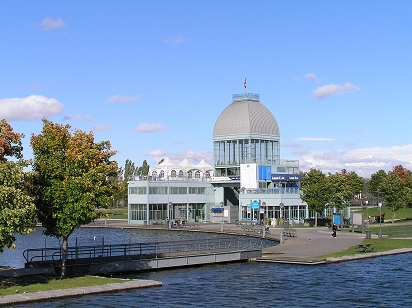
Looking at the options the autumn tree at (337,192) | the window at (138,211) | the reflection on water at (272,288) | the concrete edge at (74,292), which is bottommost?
the reflection on water at (272,288)

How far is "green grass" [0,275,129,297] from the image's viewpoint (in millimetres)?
36656

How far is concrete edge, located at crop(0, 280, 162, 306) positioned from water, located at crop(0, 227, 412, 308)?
43cm

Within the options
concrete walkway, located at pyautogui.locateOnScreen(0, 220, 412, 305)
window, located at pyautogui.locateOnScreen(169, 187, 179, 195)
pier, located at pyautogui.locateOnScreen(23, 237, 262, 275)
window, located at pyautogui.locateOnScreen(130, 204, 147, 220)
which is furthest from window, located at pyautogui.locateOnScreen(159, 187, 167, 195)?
pier, located at pyautogui.locateOnScreen(23, 237, 262, 275)

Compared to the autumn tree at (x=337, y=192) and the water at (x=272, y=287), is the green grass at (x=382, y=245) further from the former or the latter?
the autumn tree at (x=337, y=192)

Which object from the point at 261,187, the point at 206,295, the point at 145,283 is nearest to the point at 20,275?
the point at 145,283

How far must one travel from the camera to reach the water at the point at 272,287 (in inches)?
1422

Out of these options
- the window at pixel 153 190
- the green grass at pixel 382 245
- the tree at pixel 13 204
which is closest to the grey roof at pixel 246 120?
the window at pixel 153 190

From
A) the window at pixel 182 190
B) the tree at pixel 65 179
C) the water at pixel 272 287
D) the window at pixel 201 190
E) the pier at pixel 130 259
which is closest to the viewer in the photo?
the water at pixel 272 287

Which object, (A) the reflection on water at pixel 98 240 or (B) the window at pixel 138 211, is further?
(B) the window at pixel 138 211

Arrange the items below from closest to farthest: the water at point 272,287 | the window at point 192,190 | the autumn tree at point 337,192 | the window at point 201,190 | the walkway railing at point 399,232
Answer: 1. the water at point 272,287
2. the walkway railing at point 399,232
3. the autumn tree at point 337,192
4. the window at point 192,190
5. the window at point 201,190

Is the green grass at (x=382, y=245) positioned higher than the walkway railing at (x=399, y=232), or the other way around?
the walkway railing at (x=399, y=232)

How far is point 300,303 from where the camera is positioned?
3634 cm

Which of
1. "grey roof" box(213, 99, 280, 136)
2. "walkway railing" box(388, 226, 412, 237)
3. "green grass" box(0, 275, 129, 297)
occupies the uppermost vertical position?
"grey roof" box(213, 99, 280, 136)

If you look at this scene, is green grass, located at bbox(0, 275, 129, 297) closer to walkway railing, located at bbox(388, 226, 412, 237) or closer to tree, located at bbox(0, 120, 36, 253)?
tree, located at bbox(0, 120, 36, 253)
